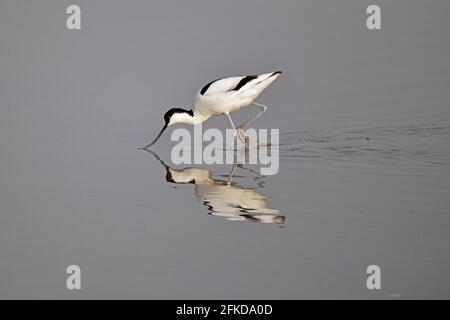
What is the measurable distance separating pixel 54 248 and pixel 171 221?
3.47 ft

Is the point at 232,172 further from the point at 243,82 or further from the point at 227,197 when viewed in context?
the point at 243,82

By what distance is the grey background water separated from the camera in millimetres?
6512

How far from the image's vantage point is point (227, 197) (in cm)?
861

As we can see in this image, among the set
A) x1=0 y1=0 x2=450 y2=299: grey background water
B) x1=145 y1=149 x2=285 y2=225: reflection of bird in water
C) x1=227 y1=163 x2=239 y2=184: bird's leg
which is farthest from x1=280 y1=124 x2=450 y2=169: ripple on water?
x1=145 y1=149 x2=285 y2=225: reflection of bird in water

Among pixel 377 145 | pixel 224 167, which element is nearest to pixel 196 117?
pixel 224 167

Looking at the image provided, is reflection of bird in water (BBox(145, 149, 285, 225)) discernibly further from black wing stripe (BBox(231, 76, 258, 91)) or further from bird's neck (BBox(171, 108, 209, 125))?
bird's neck (BBox(171, 108, 209, 125))

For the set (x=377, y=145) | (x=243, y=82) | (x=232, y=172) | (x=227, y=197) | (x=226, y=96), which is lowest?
(x=227, y=197)

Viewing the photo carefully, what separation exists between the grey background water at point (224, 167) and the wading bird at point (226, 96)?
1.53ft

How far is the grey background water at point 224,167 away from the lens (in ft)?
21.4

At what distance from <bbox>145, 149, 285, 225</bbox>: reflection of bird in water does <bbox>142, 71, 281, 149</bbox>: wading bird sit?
1645mm

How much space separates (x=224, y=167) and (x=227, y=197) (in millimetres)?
1556

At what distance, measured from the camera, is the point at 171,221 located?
7793mm

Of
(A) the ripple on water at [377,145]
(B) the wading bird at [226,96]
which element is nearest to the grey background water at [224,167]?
(A) the ripple on water at [377,145]
